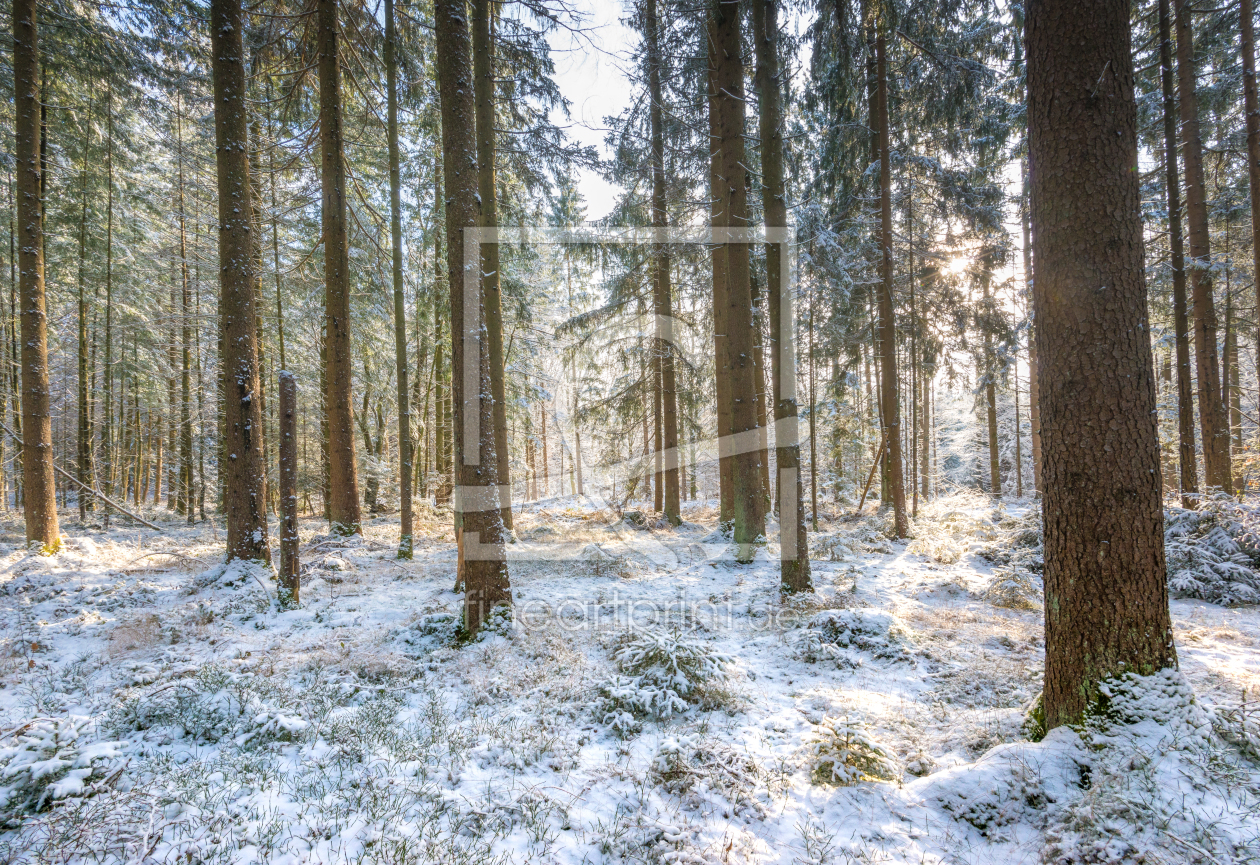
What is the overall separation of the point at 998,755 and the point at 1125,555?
4.97 feet

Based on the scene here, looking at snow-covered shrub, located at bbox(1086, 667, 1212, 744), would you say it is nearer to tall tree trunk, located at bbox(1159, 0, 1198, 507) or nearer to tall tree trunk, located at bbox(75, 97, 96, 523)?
tall tree trunk, located at bbox(1159, 0, 1198, 507)

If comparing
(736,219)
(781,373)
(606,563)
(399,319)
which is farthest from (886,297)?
(399,319)

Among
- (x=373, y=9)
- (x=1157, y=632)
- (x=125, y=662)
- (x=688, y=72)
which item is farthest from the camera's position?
(x=688, y=72)

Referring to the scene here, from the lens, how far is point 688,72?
33.1ft

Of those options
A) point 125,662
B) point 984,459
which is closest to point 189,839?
point 125,662

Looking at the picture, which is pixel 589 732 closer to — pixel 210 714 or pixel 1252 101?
pixel 210 714

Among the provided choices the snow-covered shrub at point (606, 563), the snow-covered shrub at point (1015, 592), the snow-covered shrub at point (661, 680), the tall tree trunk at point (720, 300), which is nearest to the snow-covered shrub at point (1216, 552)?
the snow-covered shrub at point (1015, 592)

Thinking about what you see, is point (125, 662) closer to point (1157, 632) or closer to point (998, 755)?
point (998, 755)

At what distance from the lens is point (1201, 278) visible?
981 cm

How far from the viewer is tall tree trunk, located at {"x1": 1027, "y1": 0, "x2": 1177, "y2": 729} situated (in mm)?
2982

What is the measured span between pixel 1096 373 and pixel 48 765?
6.67 meters

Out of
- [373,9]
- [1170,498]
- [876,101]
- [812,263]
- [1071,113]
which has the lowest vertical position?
[1170,498]

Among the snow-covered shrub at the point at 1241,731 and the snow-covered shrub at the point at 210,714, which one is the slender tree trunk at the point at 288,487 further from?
the snow-covered shrub at the point at 1241,731

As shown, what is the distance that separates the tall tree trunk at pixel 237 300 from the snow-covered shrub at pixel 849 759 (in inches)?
316
